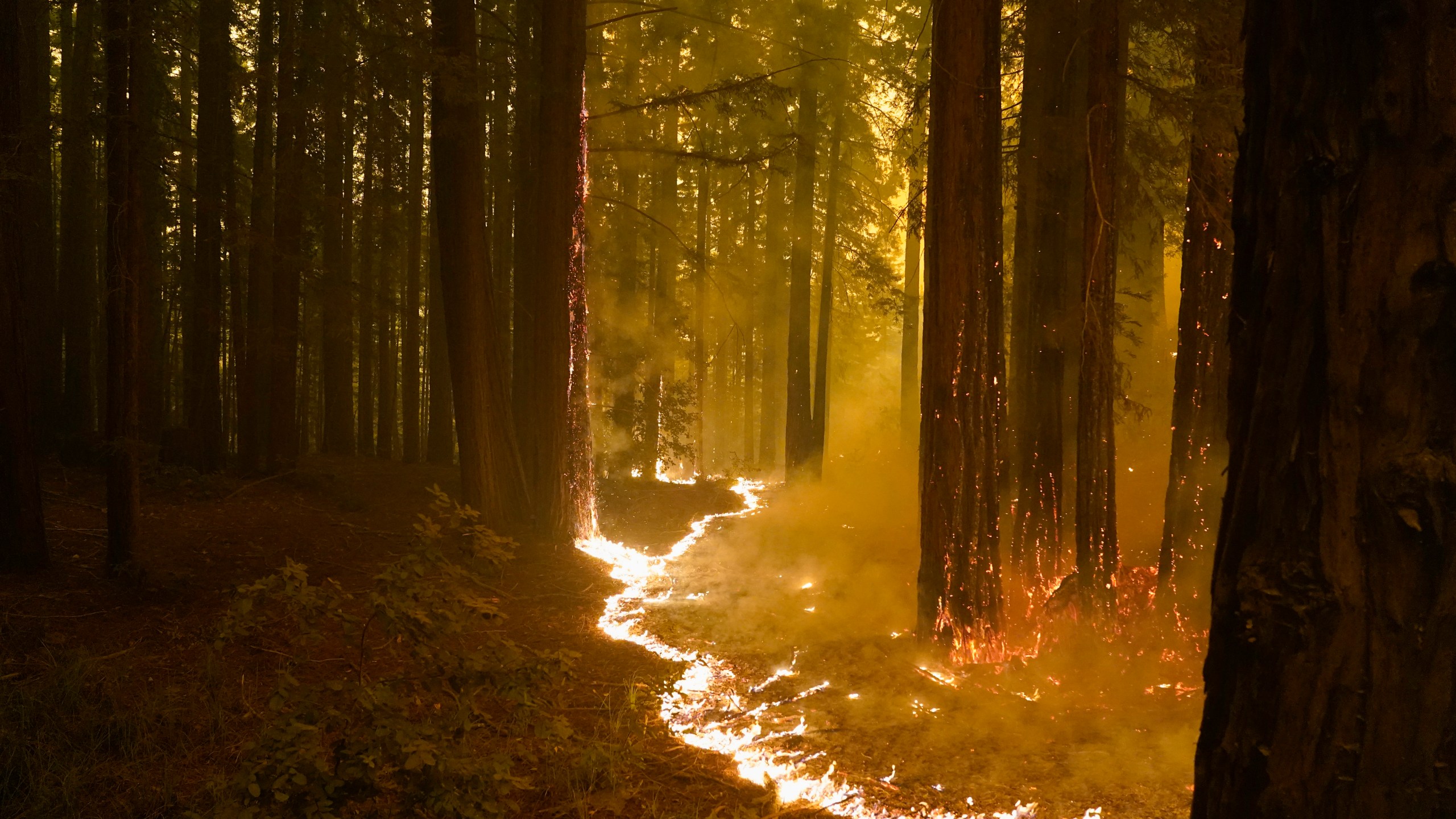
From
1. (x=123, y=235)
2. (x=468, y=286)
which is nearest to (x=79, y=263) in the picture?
(x=468, y=286)

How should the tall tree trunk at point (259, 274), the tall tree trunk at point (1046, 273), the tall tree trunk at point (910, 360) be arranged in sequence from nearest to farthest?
the tall tree trunk at point (1046, 273), the tall tree trunk at point (259, 274), the tall tree trunk at point (910, 360)

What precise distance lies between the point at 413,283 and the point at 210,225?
5.26 metres

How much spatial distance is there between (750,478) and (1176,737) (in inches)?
770

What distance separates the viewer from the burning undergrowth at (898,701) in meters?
5.16

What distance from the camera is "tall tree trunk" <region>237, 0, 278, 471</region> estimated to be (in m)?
11.9

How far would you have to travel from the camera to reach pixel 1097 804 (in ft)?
16.2

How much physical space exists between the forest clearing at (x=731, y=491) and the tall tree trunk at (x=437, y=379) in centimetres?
22

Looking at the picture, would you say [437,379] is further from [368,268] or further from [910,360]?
[910,360]

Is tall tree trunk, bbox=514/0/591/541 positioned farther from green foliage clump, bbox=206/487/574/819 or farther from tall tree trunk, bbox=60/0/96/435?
green foliage clump, bbox=206/487/574/819

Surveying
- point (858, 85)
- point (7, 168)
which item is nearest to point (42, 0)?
point (7, 168)

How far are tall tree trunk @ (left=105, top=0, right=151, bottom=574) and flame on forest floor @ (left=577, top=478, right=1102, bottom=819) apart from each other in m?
4.51

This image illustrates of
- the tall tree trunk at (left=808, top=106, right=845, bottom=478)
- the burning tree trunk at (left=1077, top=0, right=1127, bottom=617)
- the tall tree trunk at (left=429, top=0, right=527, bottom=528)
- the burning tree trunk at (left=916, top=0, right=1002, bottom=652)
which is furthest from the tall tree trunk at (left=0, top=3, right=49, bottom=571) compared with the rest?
the tall tree trunk at (left=808, top=106, right=845, bottom=478)

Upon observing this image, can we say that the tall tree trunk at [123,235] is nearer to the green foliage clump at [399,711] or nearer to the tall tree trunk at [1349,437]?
the green foliage clump at [399,711]

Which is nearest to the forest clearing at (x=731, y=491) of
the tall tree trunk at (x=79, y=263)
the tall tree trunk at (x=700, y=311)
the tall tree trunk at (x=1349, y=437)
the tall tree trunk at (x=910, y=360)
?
the tall tree trunk at (x=1349, y=437)
